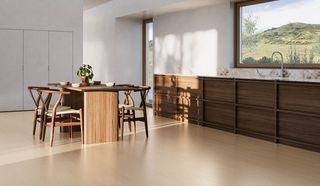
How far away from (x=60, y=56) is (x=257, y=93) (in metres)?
5.74

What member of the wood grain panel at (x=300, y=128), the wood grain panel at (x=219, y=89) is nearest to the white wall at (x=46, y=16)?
the wood grain panel at (x=219, y=89)

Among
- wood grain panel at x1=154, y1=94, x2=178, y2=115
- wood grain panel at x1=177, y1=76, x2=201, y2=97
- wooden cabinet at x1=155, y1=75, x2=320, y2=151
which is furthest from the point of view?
wood grain panel at x1=154, y1=94, x2=178, y2=115

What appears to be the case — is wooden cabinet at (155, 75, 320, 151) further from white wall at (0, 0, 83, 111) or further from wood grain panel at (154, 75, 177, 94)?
white wall at (0, 0, 83, 111)

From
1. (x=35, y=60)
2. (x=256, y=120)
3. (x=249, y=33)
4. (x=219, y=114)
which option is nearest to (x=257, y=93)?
(x=256, y=120)

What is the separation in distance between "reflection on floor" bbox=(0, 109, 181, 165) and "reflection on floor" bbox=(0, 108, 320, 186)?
13 mm

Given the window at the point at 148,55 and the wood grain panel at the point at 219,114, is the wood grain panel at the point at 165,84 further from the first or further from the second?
the window at the point at 148,55

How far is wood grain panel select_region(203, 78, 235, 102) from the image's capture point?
734cm

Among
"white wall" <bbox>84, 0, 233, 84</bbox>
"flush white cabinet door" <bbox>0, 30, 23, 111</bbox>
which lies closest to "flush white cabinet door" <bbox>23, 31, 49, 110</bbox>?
"flush white cabinet door" <bbox>0, 30, 23, 111</bbox>

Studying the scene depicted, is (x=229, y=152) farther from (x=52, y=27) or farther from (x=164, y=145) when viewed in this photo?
(x=52, y=27)

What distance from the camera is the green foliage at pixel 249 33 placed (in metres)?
7.93

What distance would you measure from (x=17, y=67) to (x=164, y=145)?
220 inches

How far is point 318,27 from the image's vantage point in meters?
6.60

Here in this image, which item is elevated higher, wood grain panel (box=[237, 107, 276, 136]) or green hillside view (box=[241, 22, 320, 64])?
green hillside view (box=[241, 22, 320, 64])

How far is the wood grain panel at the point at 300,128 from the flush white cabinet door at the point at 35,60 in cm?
633
